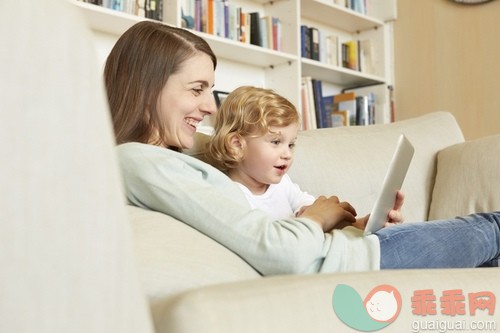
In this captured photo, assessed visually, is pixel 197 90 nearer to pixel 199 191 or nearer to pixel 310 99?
pixel 199 191

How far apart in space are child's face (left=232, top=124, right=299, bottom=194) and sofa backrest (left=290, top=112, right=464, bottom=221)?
0.13 m

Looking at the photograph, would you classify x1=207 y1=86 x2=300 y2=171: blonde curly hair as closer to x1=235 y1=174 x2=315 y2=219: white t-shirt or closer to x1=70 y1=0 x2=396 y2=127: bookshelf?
x1=235 y1=174 x2=315 y2=219: white t-shirt

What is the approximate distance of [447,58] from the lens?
11.6 feet

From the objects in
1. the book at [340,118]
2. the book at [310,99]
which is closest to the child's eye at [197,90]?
the book at [310,99]

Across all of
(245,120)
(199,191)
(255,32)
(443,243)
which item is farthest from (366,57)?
(199,191)

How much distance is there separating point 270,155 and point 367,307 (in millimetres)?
938

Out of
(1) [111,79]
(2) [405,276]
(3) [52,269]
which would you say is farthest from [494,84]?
(3) [52,269]

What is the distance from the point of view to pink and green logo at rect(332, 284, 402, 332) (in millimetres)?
682

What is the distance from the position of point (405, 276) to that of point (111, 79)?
0.83 metres

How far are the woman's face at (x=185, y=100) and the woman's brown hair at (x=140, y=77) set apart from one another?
0.01 m

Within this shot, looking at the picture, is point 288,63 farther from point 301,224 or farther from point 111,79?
point 301,224

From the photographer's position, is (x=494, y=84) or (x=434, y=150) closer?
(x=434, y=150)

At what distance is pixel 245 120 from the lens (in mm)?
1652

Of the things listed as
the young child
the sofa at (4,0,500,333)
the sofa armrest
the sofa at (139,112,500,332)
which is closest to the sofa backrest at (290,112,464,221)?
the young child
